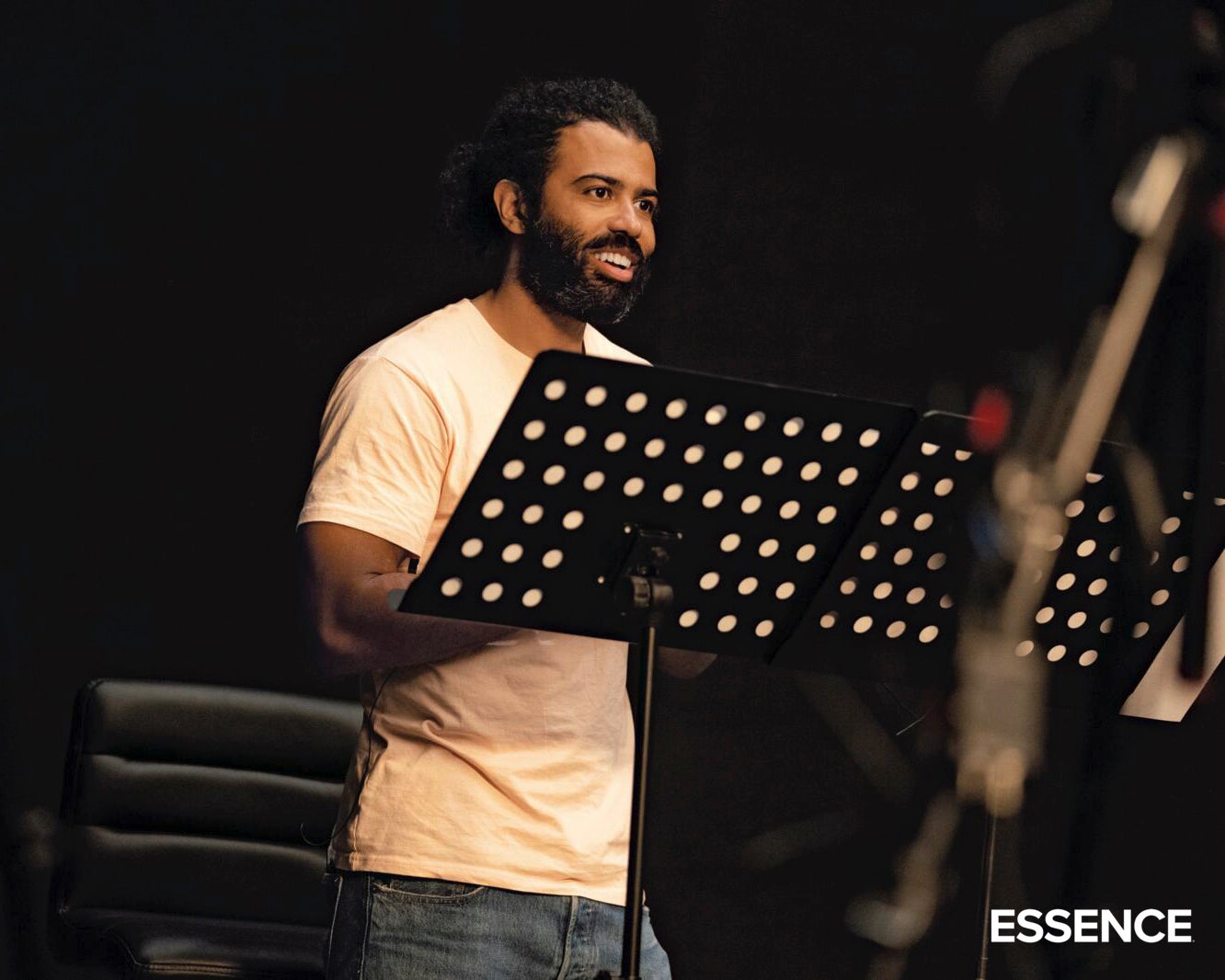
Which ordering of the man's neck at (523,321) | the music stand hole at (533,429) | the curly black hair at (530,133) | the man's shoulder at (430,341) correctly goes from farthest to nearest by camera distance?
1. the curly black hair at (530,133)
2. the man's neck at (523,321)
3. the man's shoulder at (430,341)
4. the music stand hole at (533,429)

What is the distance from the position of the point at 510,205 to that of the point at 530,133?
0.10m

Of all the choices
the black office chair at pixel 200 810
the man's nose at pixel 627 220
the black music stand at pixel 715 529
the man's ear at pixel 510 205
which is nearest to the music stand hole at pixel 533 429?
the black music stand at pixel 715 529

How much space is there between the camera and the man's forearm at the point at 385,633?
179 cm

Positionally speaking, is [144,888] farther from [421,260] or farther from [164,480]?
[421,260]

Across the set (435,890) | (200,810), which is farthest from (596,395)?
(200,810)

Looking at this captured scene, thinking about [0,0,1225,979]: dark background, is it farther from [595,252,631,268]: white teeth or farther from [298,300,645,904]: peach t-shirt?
[298,300,645,904]: peach t-shirt

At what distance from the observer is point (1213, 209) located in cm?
245

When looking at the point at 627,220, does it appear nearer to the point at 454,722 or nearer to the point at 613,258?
the point at 613,258

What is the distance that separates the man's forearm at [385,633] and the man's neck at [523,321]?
0.43 meters

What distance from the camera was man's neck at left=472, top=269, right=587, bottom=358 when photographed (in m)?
2.16

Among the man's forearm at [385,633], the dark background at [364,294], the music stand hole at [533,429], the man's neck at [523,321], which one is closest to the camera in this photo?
the music stand hole at [533,429]

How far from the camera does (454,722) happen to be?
1896mm

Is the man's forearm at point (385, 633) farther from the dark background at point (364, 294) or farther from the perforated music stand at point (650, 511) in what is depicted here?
the dark background at point (364, 294)

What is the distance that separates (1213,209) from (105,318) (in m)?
2.10
